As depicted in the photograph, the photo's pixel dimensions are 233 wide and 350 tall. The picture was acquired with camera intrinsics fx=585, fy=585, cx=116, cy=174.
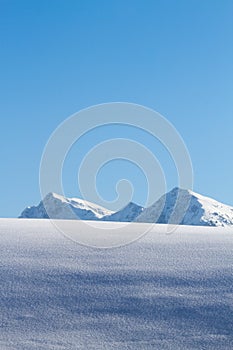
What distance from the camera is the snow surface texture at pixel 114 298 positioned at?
5520 millimetres

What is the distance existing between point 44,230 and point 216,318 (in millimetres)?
5643

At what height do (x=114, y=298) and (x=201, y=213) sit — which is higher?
(x=201, y=213)

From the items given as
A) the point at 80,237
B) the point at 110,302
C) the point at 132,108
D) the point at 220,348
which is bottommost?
the point at 220,348

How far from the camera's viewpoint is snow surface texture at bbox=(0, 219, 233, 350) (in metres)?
5.52

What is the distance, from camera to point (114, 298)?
6.39 m

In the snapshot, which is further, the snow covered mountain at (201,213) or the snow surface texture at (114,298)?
the snow covered mountain at (201,213)

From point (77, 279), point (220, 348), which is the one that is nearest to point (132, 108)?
point (77, 279)

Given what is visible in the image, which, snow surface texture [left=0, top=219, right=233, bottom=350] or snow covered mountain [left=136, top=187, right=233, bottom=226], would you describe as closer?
snow surface texture [left=0, top=219, right=233, bottom=350]

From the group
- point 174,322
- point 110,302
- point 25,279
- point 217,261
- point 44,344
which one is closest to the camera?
point 44,344

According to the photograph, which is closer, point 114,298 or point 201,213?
point 114,298

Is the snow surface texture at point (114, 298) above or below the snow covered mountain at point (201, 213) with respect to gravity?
below

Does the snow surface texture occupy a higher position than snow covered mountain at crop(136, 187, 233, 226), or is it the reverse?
snow covered mountain at crop(136, 187, 233, 226)

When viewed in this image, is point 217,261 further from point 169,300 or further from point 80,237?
point 80,237

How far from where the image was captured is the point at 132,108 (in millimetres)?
10219
